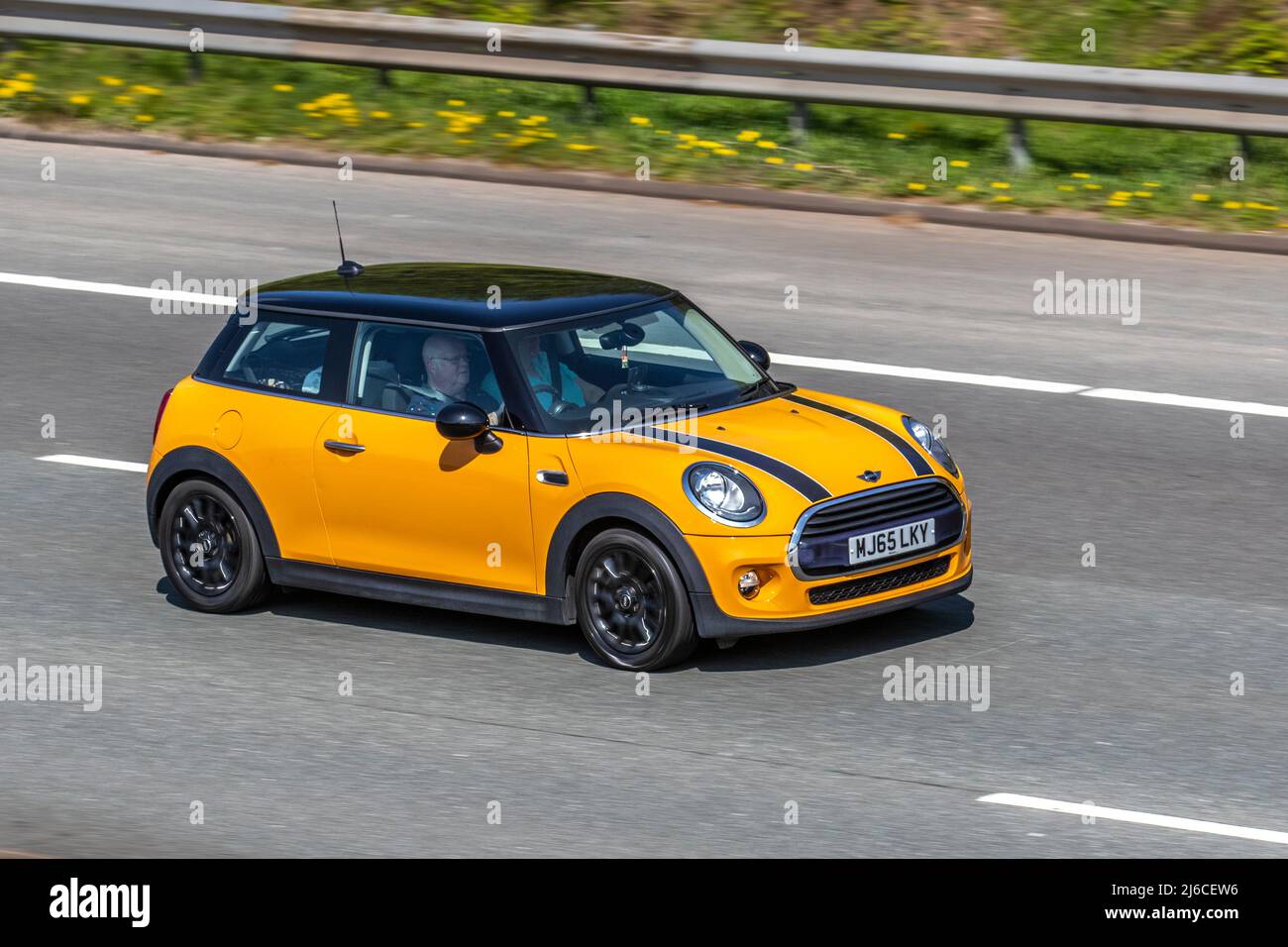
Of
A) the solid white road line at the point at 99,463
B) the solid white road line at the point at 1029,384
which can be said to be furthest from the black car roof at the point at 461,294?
the solid white road line at the point at 1029,384

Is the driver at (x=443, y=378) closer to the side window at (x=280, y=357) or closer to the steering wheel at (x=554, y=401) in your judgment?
the steering wheel at (x=554, y=401)

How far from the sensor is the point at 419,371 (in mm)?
9289

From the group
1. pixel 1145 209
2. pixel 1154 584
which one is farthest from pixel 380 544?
pixel 1145 209

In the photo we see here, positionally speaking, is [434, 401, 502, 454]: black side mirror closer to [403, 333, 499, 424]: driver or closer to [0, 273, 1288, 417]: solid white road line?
[403, 333, 499, 424]: driver

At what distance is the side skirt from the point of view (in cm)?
895

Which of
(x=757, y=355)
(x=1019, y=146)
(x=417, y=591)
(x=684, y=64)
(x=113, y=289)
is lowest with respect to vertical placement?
(x=417, y=591)

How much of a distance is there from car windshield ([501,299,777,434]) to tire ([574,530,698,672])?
1.86ft

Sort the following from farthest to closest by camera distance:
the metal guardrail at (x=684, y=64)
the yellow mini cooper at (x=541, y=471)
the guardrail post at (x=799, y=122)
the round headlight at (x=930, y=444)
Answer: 1. the guardrail post at (x=799, y=122)
2. the metal guardrail at (x=684, y=64)
3. the round headlight at (x=930, y=444)
4. the yellow mini cooper at (x=541, y=471)

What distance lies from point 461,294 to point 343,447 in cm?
84

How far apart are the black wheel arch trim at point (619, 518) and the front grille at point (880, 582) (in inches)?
18.9

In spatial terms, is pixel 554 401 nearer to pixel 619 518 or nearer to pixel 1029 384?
pixel 619 518

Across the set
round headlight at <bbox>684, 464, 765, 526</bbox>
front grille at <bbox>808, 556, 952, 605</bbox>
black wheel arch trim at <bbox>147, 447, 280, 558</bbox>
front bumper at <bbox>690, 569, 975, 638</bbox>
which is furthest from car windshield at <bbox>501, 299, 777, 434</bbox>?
black wheel arch trim at <bbox>147, 447, 280, 558</bbox>

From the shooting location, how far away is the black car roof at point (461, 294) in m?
9.28

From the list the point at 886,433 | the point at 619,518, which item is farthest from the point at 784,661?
the point at 886,433
